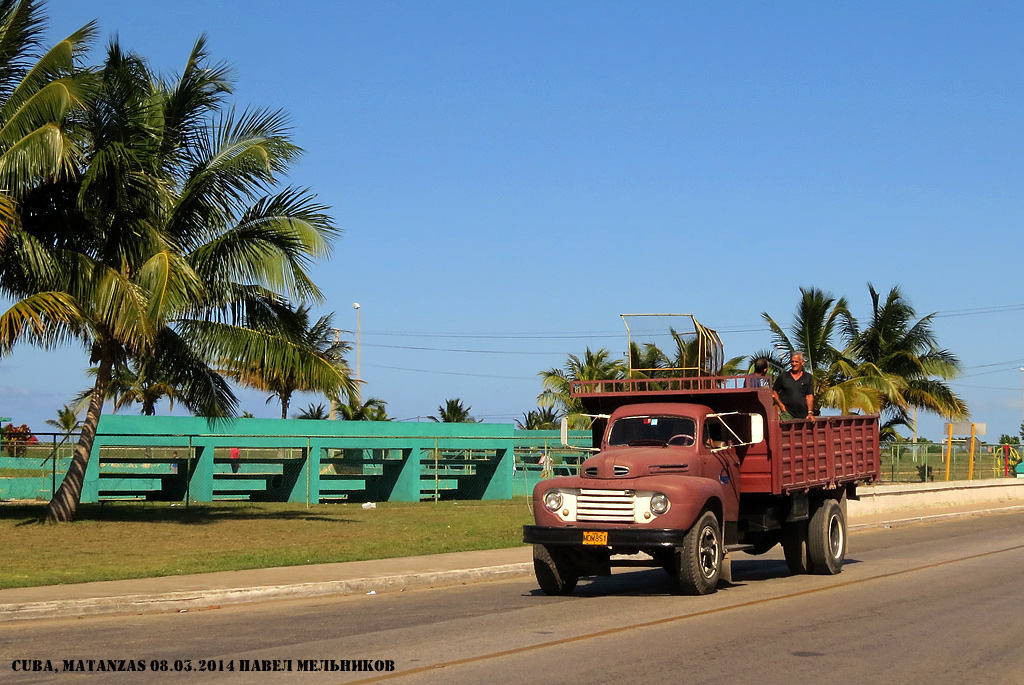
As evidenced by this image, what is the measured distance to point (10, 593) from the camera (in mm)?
12188

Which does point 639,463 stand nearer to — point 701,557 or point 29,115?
point 701,557

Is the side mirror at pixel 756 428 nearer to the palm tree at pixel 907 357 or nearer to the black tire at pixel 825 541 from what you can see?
the black tire at pixel 825 541

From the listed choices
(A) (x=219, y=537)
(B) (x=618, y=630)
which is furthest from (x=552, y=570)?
(A) (x=219, y=537)

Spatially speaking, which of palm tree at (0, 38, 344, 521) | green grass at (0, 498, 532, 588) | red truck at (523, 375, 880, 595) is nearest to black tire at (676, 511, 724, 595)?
red truck at (523, 375, 880, 595)

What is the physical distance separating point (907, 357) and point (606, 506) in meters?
28.7

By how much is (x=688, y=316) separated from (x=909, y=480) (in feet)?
84.5

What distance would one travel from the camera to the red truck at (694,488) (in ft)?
40.2

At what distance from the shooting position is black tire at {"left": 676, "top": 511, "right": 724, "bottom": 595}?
12234 millimetres

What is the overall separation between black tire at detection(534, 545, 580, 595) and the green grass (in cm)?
451

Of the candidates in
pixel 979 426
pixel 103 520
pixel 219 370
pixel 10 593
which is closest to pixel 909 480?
pixel 979 426

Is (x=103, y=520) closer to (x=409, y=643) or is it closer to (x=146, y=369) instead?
(x=146, y=369)

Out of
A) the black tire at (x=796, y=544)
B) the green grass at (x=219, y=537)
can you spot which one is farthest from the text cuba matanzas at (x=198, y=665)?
the black tire at (x=796, y=544)

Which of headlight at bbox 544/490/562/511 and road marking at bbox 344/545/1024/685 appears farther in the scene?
headlight at bbox 544/490/562/511

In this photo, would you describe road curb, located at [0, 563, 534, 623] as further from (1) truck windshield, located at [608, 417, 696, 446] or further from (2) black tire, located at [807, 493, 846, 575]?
(2) black tire, located at [807, 493, 846, 575]
